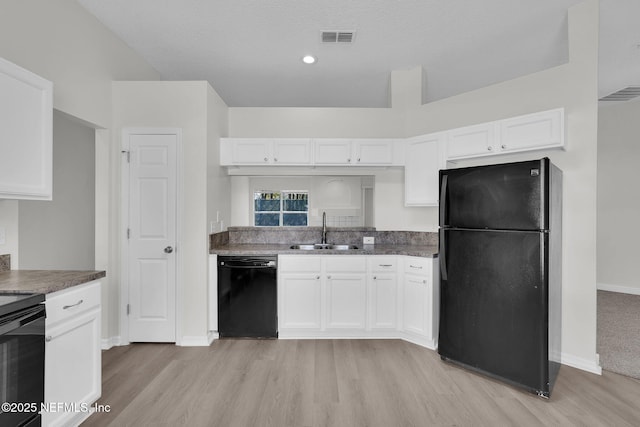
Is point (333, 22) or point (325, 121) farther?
point (325, 121)

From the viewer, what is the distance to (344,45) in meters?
3.42

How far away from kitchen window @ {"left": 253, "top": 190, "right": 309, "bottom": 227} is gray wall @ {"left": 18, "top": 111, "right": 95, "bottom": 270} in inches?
83.0

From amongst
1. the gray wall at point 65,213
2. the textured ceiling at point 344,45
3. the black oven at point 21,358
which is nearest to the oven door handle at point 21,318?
the black oven at point 21,358

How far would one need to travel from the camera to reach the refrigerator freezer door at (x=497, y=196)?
235 centimetres

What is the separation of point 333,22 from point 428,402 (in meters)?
3.18

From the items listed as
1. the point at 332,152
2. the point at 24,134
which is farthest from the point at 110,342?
the point at 332,152

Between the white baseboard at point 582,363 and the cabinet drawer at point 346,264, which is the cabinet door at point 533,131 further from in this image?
the white baseboard at point 582,363

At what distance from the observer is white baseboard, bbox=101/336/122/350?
10.4 ft

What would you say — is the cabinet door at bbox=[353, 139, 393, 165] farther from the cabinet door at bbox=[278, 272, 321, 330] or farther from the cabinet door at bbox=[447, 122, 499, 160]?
the cabinet door at bbox=[278, 272, 321, 330]

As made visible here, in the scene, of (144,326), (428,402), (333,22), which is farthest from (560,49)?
(144,326)

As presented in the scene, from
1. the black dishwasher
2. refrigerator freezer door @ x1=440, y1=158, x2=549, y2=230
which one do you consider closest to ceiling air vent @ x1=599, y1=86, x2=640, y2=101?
refrigerator freezer door @ x1=440, y1=158, x2=549, y2=230

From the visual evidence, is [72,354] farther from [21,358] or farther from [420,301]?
[420,301]

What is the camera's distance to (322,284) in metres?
3.43

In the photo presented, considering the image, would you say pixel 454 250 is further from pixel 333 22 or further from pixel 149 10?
pixel 149 10
